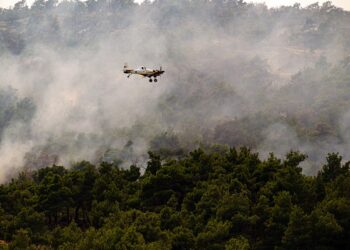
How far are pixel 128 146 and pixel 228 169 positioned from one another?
137 feet

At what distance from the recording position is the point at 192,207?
45.6 metres

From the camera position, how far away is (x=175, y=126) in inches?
4090

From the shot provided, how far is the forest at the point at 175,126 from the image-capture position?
39031mm

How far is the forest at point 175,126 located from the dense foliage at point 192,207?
0.41 feet

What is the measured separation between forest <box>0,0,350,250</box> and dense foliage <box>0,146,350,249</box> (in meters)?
0.13

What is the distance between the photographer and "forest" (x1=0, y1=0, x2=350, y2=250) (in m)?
39.0

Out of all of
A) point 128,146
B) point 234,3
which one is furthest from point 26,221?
point 234,3

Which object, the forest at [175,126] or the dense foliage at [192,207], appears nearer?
the dense foliage at [192,207]

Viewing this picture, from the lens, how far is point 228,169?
52625 mm

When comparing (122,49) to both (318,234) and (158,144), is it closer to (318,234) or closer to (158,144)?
(158,144)

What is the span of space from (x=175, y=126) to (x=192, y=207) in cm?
5858

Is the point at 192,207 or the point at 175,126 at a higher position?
the point at 175,126

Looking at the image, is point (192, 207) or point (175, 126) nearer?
point (192, 207)

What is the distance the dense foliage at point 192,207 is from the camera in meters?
35.3
